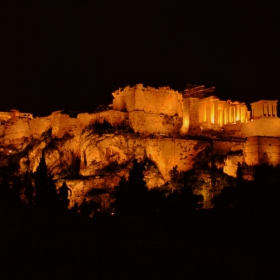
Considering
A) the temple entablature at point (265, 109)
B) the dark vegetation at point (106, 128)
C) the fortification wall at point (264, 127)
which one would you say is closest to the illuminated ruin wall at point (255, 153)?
the fortification wall at point (264, 127)

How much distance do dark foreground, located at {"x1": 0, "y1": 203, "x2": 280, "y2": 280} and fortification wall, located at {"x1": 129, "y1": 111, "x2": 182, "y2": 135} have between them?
31820 millimetres

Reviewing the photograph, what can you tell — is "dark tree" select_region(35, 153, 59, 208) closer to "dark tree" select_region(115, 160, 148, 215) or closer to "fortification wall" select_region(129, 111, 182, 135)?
"dark tree" select_region(115, 160, 148, 215)

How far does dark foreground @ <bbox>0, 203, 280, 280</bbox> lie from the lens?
42.9 feet

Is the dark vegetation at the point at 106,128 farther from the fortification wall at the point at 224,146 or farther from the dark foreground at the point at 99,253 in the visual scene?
the dark foreground at the point at 99,253

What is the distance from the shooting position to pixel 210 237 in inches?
1167

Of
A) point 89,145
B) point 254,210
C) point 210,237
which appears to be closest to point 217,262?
point 210,237

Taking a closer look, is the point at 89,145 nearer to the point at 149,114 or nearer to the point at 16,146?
the point at 149,114

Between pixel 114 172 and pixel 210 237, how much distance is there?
17.6 m

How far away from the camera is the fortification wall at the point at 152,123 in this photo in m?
49.1

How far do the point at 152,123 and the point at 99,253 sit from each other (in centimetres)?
3590

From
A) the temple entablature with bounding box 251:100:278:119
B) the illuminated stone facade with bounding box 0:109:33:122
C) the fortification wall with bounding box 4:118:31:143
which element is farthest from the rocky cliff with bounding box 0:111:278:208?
the illuminated stone facade with bounding box 0:109:33:122

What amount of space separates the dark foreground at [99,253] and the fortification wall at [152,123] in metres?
31.8

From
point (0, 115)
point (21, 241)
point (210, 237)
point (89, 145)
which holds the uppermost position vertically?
point (0, 115)

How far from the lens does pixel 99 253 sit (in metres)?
13.9
